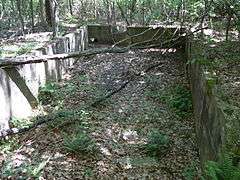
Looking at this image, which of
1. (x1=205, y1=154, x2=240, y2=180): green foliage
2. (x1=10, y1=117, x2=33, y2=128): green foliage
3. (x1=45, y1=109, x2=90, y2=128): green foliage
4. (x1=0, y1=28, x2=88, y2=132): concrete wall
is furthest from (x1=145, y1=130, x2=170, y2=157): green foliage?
(x1=0, y1=28, x2=88, y2=132): concrete wall

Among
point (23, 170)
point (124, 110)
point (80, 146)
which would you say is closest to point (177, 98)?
point (124, 110)

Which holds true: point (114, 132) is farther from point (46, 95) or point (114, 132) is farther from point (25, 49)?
point (25, 49)

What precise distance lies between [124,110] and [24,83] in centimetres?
315

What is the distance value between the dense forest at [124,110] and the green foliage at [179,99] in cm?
3

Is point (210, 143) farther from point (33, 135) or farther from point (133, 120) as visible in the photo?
point (33, 135)

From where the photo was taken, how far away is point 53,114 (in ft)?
31.6

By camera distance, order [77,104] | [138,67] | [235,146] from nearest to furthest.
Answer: [235,146] < [77,104] < [138,67]

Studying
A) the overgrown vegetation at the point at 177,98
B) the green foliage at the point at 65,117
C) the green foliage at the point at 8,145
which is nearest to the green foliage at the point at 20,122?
the green foliage at the point at 65,117

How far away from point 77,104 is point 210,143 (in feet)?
18.0

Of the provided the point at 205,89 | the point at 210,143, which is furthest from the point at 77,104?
the point at 210,143

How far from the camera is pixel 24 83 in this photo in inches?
407

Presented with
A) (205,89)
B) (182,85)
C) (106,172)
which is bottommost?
(106,172)

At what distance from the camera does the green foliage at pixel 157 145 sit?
7.82 meters

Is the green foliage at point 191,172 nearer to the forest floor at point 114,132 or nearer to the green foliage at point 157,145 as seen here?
the forest floor at point 114,132
